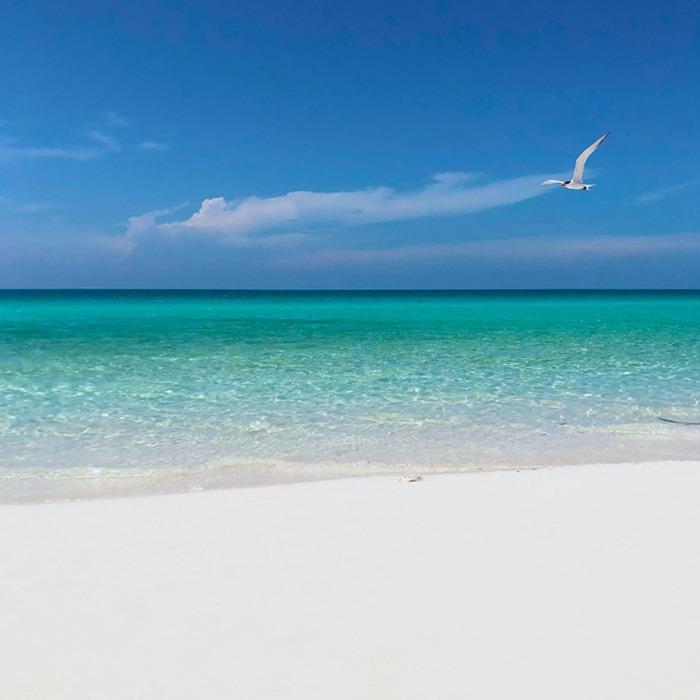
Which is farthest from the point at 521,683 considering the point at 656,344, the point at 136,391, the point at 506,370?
the point at 656,344

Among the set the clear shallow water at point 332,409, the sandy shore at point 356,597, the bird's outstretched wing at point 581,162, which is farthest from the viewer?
the bird's outstretched wing at point 581,162

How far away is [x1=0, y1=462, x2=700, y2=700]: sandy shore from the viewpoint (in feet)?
9.69

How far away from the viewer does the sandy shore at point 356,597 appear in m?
2.95

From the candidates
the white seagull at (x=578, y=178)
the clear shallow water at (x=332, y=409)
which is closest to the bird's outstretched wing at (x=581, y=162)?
the white seagull at (x=578, y=178)

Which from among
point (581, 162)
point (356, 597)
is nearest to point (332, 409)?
point (356, 597)

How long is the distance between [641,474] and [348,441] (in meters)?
3.57

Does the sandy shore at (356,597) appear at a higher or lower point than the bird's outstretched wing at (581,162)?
lower

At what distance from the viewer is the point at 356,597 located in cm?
368

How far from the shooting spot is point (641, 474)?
20.7 feet

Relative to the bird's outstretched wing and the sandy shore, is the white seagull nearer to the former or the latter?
the bird's outstretched wing

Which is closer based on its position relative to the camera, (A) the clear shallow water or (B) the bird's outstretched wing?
(A) the clear shallow water

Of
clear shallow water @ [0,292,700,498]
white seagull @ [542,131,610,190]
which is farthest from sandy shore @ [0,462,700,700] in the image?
white seagull @ [542,131,610,190]

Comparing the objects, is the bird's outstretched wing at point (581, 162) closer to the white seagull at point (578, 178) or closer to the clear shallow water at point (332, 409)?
the white seagull at point (578, 178)

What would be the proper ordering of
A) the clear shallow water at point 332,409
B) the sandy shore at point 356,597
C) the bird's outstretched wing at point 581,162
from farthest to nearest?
the bird's outstretched wing at point 581,162, the clear shallow water at point 332,409, the sandy shore at point 356,597
